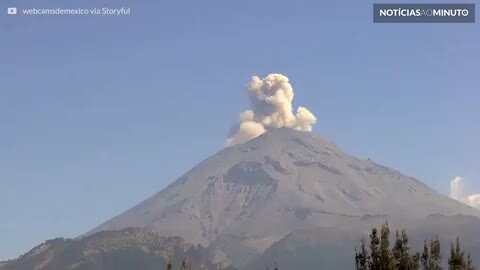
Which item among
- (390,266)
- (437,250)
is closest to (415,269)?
(437,250)

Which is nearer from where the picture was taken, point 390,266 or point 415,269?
point 390,266

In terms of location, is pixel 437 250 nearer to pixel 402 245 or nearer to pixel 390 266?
pixel 402 245

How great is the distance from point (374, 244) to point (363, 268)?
656 centimetres

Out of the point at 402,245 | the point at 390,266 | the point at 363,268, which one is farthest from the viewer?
the point at 363,268

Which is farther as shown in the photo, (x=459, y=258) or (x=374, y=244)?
(x=374, y=244)

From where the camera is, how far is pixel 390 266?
10125 centimetres

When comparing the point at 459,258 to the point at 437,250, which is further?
the point at 437,250

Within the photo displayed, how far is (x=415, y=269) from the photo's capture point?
116 m

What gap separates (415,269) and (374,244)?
722 cm

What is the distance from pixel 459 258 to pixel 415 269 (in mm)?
10013

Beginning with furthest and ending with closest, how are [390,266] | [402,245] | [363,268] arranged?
[363,268] → [402,245] → [390,266]

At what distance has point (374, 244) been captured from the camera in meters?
117

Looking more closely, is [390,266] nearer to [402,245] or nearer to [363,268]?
[402,245]

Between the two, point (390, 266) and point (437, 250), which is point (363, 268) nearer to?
point (437, 250)
